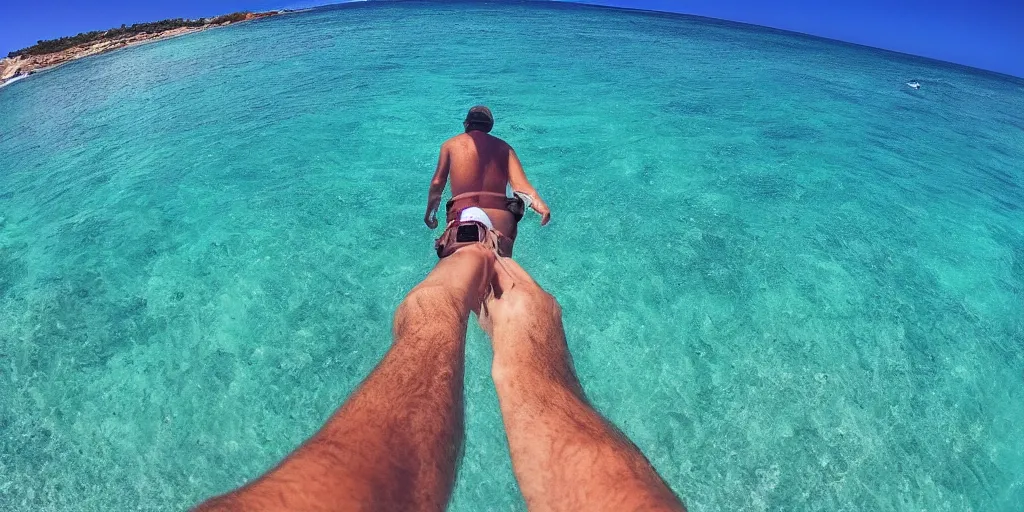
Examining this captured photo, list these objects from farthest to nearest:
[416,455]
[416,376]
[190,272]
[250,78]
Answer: [250,78] < [190,272] < [416,376] < [416,455]

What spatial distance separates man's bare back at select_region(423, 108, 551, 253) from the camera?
158 inches

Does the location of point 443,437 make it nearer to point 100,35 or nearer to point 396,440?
point 396,440

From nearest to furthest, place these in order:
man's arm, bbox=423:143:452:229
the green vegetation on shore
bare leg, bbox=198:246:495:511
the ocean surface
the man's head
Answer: bare leg, bbox=198:246:495:511 < the ocean surface < man's arm, bbox=423:143:452:229 < the man's head < the green vegetation on shore

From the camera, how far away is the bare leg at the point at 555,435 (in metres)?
1.44

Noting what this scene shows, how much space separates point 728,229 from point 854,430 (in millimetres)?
3158

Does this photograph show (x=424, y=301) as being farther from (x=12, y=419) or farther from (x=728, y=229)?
(x=728, y=229)

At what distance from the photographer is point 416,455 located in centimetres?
152

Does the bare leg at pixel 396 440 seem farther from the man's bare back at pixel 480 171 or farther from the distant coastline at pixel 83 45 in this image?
the distant coastline at pixel 83 45

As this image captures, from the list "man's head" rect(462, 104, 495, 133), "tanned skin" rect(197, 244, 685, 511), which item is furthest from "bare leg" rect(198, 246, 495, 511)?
"man's head" rect(462, 104, 495, 133)

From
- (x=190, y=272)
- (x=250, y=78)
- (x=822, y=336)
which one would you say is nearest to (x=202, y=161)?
(x=190, y=272)

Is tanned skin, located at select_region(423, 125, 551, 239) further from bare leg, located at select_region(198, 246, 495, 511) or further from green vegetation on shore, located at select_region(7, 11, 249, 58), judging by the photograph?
green vegetation on shore, located at select_region(7, 11, 249, 58)

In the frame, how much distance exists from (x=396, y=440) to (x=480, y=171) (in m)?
3.00

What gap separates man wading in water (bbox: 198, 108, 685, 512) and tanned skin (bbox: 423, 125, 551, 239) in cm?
110

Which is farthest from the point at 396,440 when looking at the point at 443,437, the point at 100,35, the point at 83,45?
the point at 100,35
